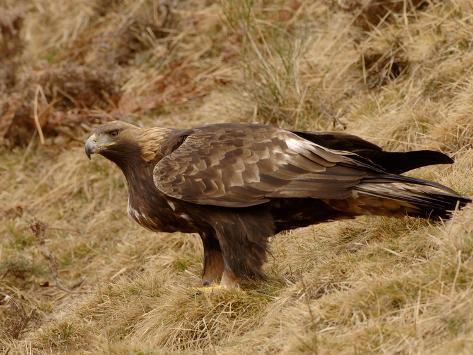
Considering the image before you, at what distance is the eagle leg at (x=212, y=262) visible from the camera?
6824mm

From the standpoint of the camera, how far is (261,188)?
21.1ft

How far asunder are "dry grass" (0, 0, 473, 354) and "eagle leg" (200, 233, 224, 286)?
24 cm

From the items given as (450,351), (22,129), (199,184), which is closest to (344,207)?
(199,184)

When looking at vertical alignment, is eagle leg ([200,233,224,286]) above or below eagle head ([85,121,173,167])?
below

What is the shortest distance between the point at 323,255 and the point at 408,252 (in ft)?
3.02

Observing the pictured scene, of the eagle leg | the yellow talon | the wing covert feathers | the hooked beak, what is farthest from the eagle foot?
the hooked beak

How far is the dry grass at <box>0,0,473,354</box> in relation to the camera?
17.5 feet

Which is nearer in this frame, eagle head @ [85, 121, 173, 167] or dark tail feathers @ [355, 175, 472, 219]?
dark tail feathers @ [355, 175, 472, 219]

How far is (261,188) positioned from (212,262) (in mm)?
763

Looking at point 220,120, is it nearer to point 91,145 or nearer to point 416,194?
point 91,145

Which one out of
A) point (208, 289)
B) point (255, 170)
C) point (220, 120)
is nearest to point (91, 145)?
point (255, 170)

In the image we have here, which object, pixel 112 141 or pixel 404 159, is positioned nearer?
pixel 404 159

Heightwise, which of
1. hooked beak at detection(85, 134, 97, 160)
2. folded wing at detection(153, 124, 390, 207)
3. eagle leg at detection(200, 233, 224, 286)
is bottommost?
eagle leg at detection(200, 233, 224, 286)

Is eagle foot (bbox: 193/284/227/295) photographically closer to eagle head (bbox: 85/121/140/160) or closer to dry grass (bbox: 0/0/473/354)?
dry grass (bbox: 0/0/473/354)
